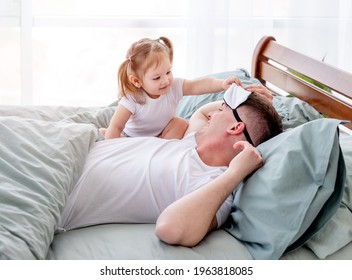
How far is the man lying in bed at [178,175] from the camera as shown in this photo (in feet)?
4.17

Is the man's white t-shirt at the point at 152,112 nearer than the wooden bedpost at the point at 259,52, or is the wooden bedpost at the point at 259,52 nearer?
the man's white t-shirt at the point at 152,112

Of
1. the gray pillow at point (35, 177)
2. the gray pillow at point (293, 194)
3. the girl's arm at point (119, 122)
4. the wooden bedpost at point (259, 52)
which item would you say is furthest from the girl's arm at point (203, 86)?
the wooden bedpost at point (259, 52)

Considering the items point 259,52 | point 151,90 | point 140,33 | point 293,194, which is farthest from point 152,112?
point 140,33

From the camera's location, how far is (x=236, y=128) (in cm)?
153

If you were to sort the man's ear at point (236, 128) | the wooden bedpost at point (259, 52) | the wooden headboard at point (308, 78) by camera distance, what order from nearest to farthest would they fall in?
the man's ear at point (236, 128) → the wooden headboard at point (308, 78) → the wooden bedpost at point (259, 52)

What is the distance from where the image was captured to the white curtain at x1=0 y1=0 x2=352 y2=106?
10.8 feet

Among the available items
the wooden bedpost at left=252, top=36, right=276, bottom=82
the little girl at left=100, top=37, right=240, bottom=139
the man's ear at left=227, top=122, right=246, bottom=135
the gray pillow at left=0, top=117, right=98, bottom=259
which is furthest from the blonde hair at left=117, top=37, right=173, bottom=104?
the wooden bedpost at left=252, top=36, right=276, bottom=82

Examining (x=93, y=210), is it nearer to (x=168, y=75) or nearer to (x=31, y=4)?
(x=168, y=75)

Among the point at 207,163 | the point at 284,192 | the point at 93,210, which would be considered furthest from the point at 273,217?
the point at 93,210

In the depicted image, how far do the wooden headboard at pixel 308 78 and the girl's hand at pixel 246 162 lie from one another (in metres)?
0.48

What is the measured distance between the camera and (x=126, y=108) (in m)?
1.91

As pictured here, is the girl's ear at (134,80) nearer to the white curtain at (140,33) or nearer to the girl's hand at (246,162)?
the girl's hand at (246,162)

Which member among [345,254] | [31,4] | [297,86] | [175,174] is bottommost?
[345,254]

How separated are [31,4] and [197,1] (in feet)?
3.21
